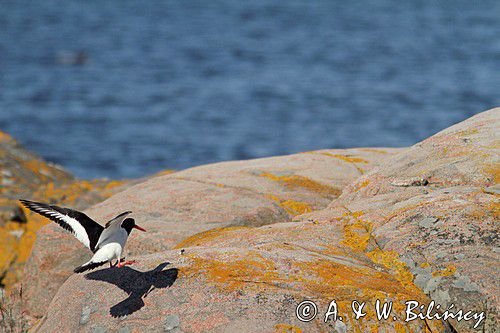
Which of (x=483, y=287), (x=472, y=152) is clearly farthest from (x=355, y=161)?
(x=483, y=287)

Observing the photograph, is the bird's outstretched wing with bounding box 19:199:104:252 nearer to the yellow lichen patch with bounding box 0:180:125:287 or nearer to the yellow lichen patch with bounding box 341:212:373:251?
the yellow lichen patch with bounding box 341:212:373:251

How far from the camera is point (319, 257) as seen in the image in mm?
7070

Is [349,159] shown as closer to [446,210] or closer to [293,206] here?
[293,206]

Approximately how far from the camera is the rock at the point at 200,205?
30.1 ft

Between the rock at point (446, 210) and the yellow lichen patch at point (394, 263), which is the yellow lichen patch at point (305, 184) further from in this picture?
the yellow lichen patch at point (394, 263)

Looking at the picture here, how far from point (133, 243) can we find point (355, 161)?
380cm

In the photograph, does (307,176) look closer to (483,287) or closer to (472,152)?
(472,152)

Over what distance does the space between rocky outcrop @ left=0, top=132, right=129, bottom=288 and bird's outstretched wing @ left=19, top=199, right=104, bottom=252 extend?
11.2ft

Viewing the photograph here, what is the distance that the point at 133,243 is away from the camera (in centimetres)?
917

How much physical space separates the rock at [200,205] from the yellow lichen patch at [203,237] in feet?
0.05

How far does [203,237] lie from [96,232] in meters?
1.46

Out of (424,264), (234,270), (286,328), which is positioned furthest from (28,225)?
(424,264)

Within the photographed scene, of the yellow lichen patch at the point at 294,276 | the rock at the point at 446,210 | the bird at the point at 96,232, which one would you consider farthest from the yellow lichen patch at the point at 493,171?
the bird at the point at 96,232

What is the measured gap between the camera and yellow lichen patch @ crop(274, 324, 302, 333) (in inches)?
238
